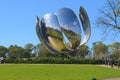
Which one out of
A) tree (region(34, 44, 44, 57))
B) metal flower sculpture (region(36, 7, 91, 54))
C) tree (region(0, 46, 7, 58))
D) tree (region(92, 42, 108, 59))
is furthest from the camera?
tree (region(34, 44, 44, 57))

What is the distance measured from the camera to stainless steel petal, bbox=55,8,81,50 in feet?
67.1

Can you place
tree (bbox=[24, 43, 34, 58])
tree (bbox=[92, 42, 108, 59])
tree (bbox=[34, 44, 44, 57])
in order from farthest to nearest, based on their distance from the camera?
tree (bbox=[34, 44, 44, 57]) → tree (bbox=[24, 43, 34, 58]) → tree (bbox=[92, 42, 108, 59])

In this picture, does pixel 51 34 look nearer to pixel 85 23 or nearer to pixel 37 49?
pixel 85 23

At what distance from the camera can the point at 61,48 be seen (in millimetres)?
19547

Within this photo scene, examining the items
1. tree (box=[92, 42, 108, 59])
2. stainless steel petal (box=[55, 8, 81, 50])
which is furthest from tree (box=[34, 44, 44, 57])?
stainless steel petal (box=[55, 8, 81, 50])

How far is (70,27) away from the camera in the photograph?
21859 mm

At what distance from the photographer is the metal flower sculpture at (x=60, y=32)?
19406 mm

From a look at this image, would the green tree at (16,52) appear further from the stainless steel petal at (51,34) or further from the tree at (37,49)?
the stainless steel petal at (51,34)

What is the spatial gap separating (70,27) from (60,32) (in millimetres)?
1517

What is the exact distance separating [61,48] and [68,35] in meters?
1.17

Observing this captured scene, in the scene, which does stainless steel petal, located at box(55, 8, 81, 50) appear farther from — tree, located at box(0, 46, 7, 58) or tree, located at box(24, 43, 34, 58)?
tree, located at box(0, 46, 7, 58)

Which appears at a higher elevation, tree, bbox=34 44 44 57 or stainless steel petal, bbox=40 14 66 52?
tree, bbox=34 44 44 57

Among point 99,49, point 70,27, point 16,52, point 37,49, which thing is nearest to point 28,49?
point 37,49

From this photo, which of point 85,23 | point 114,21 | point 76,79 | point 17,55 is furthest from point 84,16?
point 17,55
